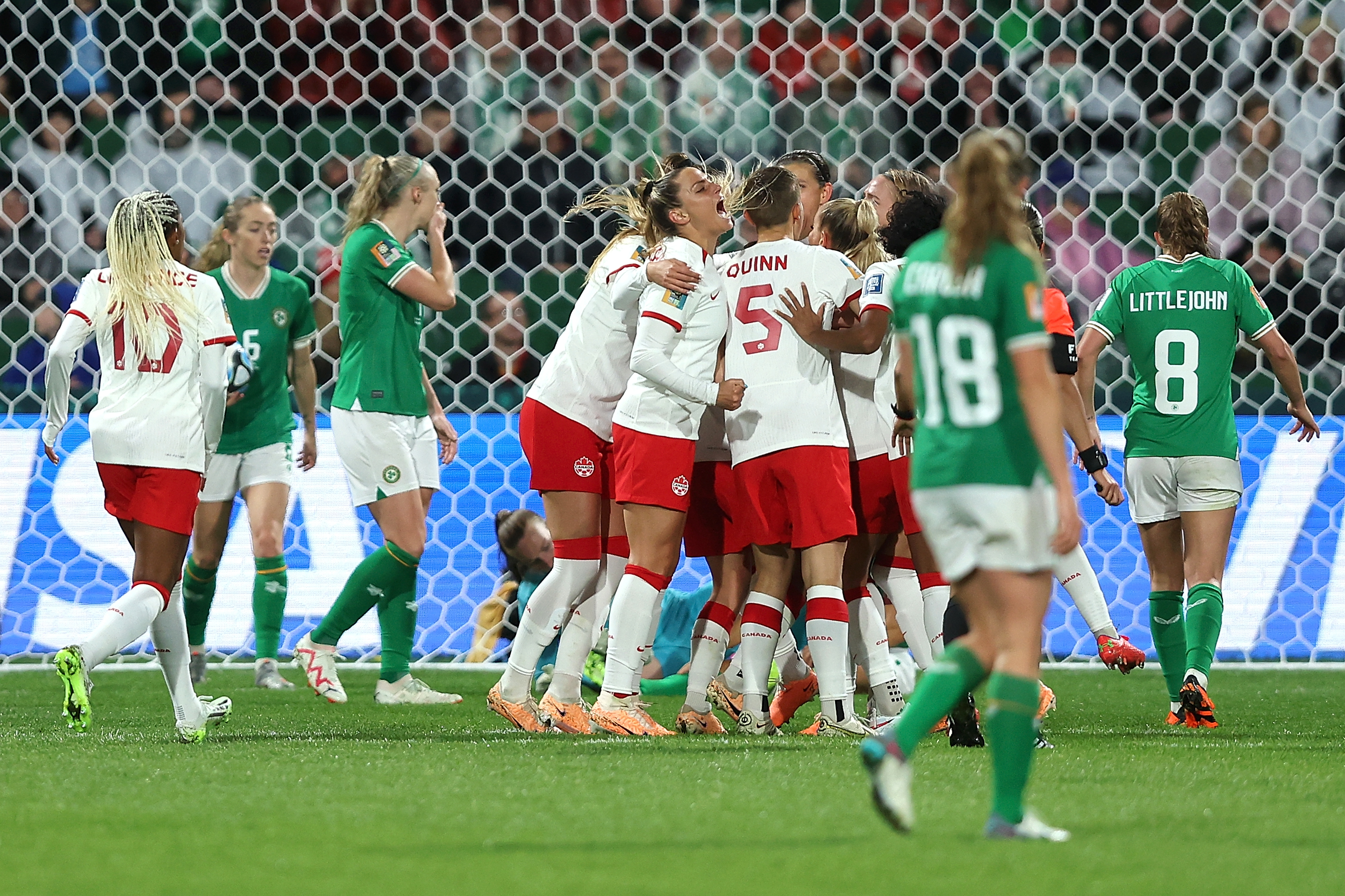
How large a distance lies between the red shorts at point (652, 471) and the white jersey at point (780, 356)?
0.21 metres

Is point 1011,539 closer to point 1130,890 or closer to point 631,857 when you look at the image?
point 1130,890

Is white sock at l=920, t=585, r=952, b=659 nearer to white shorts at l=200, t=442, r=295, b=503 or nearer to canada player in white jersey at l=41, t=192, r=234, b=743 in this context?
canada player in white jersey at l=41, t=192, r=234, b=743

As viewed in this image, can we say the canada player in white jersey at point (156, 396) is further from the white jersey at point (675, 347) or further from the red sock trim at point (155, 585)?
the white jersey at point (675, 347)

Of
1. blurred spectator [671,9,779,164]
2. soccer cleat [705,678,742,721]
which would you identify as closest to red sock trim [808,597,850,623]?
soccer cleat [705,678,742,721]

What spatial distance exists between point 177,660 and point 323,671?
1287mm

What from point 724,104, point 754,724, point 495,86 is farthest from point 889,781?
point 495,86

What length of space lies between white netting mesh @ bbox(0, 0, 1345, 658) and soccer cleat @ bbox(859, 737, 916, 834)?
579 centimetres

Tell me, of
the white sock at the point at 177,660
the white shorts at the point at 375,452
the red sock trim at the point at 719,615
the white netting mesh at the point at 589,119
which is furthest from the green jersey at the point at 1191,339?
the white sock at the point at 177,660

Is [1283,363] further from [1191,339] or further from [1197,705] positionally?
[1197,705]

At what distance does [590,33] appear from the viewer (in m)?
9.21

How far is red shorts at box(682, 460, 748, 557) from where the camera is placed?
5301mm

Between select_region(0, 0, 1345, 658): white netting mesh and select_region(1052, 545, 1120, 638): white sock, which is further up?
select_region(0, 0, 1345, 658): white netting mesh

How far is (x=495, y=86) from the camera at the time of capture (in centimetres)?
934

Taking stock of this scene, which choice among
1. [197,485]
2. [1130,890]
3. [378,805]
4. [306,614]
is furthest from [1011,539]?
[306,614]
